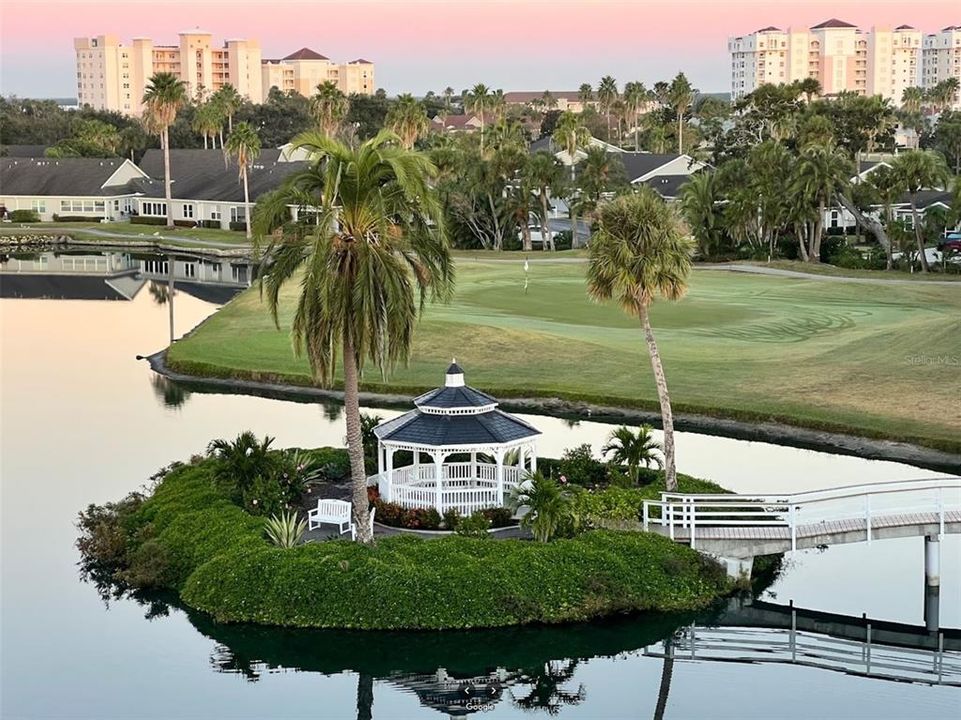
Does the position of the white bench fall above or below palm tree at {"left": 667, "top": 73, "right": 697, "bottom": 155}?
below

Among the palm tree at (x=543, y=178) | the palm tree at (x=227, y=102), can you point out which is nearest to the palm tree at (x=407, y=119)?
the palm tree at (x=543, y=178)

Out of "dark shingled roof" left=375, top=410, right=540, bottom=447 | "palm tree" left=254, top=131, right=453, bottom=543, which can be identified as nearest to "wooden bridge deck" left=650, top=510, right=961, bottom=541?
"dark shingled roof" left=375, top=410, right=540, bottom=447

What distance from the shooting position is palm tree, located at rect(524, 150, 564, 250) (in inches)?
3676

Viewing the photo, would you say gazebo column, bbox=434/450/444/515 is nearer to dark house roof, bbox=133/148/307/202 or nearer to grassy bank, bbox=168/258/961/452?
grassy bank, bbox=168/258/961/452

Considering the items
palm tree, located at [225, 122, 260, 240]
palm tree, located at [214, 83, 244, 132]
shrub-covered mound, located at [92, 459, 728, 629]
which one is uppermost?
palm tree, located at [214, 83, 244, 132]

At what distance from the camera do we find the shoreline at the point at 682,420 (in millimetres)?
42469

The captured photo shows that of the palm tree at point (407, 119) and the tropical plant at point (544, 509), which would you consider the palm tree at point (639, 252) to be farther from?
the palm tree at point (407, 119)

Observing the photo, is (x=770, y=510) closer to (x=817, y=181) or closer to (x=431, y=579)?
(x=431, y=579)

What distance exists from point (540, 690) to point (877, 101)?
98.0 metres

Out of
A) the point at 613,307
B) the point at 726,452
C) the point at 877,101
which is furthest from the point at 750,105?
the point at 726,452

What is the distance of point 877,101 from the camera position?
117 m

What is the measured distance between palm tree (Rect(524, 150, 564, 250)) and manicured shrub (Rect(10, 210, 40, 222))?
44.6m

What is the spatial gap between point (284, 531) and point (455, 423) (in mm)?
4805

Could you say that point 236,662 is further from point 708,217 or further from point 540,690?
point 708,217
